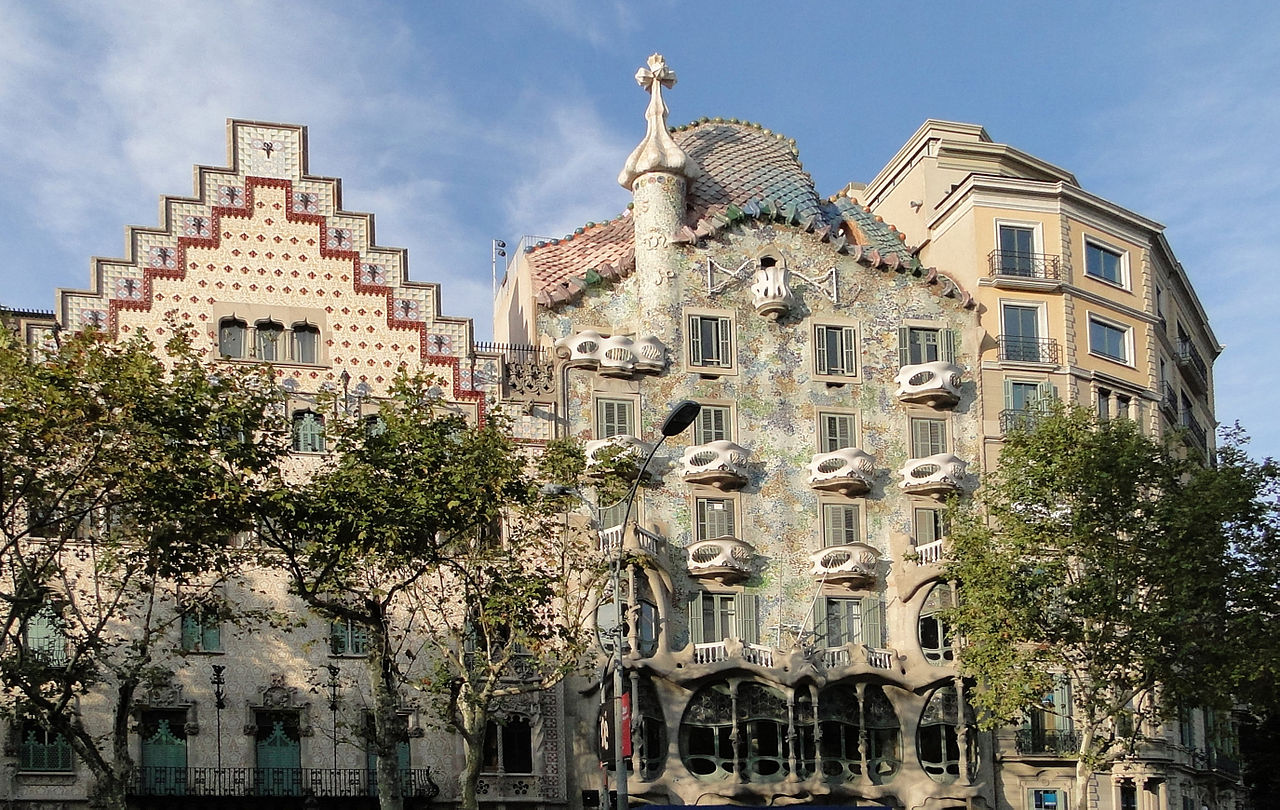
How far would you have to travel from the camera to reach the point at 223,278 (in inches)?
1807

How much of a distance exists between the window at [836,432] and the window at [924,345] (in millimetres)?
2415

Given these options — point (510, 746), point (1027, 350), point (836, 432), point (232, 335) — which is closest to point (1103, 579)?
point (836, 432)

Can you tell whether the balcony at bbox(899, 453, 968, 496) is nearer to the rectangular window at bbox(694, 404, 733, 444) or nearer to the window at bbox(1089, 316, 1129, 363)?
the rectangular window at bbox(694, 404, 733, 444)

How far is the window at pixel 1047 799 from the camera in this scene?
48125 millimetres

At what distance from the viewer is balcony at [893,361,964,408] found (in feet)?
163

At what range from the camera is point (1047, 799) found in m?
48.3

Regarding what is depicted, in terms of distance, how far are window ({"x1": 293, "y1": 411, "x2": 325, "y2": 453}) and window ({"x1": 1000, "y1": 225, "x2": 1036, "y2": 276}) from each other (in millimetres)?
19302

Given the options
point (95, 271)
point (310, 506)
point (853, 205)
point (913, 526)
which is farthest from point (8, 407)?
point (853, 205)

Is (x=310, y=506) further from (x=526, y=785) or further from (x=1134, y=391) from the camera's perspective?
(x=1134, y=391)

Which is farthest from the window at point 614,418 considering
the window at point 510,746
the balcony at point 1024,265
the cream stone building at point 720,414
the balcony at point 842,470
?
the balcony at point 1024,265

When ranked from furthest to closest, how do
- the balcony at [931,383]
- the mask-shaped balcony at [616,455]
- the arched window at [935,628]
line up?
the balcony at [931,383] < the arched window at [935,628] < the mask-shaped balcony at [616,455]

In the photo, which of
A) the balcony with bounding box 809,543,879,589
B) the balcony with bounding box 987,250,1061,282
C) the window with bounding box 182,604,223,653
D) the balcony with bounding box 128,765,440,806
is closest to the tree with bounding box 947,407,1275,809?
the balcony with bounding box 809,543,879,589

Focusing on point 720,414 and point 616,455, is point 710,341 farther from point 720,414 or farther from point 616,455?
point 616,455

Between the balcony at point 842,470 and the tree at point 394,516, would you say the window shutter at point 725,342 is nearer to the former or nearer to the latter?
the balcony at point 842,470
